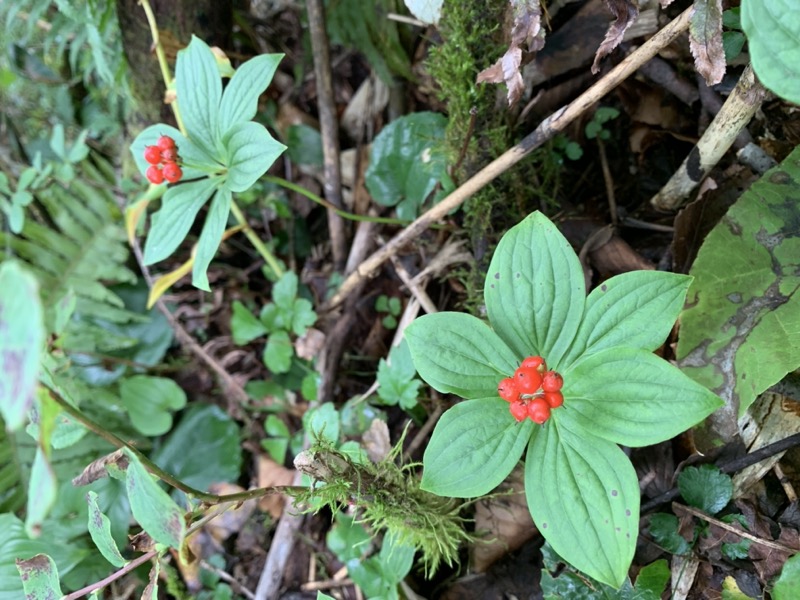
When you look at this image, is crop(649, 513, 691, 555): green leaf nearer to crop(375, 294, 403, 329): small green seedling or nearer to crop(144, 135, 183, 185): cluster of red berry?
crop(375, 294, 403, 329): small green seedling

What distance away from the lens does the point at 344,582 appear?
7.02ft

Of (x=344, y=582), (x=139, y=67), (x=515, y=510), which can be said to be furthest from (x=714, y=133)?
(x=139, y=67)

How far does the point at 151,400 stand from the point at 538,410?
6.72 ft

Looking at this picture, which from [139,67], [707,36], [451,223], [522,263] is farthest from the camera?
[139,67]

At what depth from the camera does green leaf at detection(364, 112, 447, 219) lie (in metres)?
2.17

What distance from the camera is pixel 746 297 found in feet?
4.89

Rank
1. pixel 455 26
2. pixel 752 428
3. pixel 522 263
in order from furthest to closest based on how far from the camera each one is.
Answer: pixel 455 26 → pixel 752 428 → pixel 522 263

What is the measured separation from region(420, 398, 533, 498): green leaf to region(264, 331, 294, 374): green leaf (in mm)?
1218

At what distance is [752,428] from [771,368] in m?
0.28

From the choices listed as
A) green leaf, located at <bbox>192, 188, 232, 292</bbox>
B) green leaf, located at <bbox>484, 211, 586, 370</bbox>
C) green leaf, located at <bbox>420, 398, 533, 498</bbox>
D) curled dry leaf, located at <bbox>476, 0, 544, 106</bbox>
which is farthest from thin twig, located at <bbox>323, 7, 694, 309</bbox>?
green leaf, located at <bbox>420, 398, 533, 498</bbox>

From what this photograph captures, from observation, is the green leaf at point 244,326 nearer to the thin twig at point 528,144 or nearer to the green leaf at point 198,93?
the thin twig at point 528,144

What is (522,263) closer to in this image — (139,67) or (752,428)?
(752,428)

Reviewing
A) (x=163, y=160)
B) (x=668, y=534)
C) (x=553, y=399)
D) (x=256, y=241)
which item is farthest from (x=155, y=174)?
(x=668, y=534)

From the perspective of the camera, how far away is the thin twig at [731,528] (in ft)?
4.62
